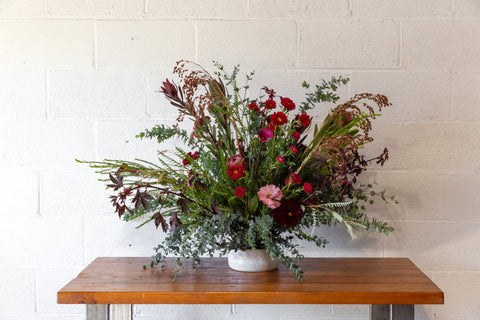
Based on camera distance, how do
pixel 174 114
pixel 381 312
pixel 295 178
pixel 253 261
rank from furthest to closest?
pixel 174 114, pixel 381 312, pixel 253 261, pixel 295 178

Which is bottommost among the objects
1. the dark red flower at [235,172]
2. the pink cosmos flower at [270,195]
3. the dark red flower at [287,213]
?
the dark red flower at [287,213]

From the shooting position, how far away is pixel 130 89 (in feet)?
4.92

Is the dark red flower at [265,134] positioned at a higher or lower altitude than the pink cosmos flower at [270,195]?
higher

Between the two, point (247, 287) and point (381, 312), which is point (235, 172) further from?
point (381, 312)

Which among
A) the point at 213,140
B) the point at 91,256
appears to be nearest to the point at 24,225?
the point at 91,256

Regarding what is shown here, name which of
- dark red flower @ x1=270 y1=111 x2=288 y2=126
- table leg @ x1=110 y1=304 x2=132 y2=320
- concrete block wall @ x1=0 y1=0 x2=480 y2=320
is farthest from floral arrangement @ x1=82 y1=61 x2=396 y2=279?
concrete block wall @ x1=0 y1=0 x2=480 y2=320

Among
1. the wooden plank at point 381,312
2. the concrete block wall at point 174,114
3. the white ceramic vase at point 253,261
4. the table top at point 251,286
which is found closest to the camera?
the table top at point 251,286

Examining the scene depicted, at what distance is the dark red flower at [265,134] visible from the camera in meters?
1.14

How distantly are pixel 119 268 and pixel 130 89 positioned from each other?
0.56 meters

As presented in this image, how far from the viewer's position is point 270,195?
1.12 meters

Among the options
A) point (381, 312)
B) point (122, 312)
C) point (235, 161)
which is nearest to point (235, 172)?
point (235, 161)

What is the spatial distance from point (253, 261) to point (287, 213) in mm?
173

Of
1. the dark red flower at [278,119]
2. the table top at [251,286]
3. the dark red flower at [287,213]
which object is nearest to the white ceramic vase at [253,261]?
the table top at [251,286]

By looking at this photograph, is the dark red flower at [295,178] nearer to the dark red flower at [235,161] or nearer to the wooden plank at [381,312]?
the dark red flower at [235,161]
